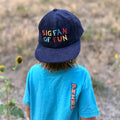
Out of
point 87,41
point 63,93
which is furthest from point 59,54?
point 87,41

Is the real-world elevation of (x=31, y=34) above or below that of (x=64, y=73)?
above

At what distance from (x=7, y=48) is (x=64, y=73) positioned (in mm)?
3015

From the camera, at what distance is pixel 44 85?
112 centimetres

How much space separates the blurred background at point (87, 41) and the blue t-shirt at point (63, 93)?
1.44m

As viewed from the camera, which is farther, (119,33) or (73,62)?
(119,33)

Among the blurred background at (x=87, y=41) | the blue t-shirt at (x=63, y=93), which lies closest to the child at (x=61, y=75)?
the blue t-shirt at (x=63, y=93)

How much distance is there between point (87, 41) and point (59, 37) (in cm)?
319

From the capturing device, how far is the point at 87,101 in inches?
42.5

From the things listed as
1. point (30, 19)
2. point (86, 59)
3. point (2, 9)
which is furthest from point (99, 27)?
point (2, 9)

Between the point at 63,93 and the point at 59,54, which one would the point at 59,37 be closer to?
the point at 59,54

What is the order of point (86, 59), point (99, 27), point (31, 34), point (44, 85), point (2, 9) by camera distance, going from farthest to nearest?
point (2, 9) < point (99, 27) < point (31, 34) < point (86, 59) < point (44, 85)

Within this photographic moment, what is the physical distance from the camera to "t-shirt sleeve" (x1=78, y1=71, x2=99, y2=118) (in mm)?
1063

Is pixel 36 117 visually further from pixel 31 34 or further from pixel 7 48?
pixel 31 34

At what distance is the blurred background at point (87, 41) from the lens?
2.85m
